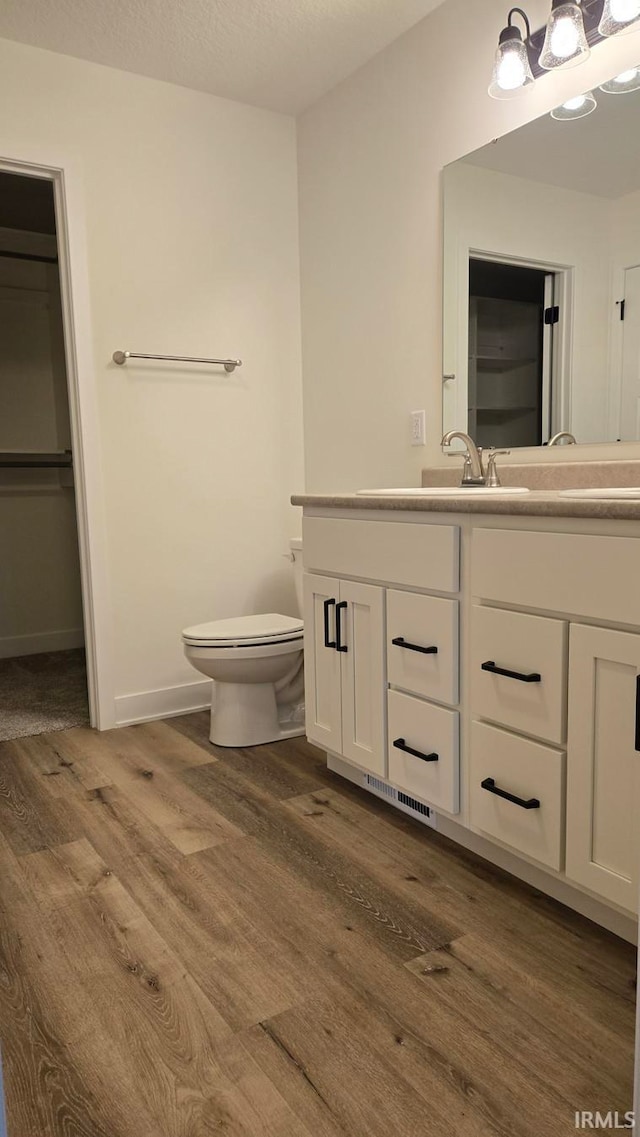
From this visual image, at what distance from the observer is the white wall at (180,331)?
2572 mm

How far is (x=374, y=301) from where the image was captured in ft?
8.69

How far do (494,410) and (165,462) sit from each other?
121 cm

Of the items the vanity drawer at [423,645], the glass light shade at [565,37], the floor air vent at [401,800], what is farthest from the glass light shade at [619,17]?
the floor air vent at [401,800]

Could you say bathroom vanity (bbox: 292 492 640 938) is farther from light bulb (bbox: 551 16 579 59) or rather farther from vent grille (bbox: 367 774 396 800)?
light bulb (bbox: 551 16 579 59)

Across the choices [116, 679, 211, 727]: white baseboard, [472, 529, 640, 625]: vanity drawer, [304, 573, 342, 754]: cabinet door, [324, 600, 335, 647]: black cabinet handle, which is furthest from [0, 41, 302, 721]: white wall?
[472, 529, 640, 625]: vanity drawer

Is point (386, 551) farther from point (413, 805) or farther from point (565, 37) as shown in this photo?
point (565, 37)

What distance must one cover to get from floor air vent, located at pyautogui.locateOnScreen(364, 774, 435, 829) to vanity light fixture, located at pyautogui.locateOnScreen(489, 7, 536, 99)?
5.88 ft

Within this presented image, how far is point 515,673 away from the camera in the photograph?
4.85ft

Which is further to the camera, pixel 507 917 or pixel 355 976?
pixel 507 917

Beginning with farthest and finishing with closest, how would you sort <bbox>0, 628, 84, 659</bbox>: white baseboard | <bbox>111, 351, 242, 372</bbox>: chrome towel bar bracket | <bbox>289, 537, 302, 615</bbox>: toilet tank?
<bbox>0, 628, 84, 659</bbox>: white baseboard → <bbox>289, 537, 302, 615</bbox>: toilet tank → <bbox>111, 351, 242, 372</bbox>: chrome towel bar bracket

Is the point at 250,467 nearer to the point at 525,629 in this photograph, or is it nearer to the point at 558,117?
the point at 558,117

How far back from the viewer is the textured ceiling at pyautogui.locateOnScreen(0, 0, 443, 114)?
223 centimetres

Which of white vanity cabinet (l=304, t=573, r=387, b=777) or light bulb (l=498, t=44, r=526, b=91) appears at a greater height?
light bulb (l=498, t=44, r=526, b=91)

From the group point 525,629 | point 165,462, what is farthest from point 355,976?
point 165,462
